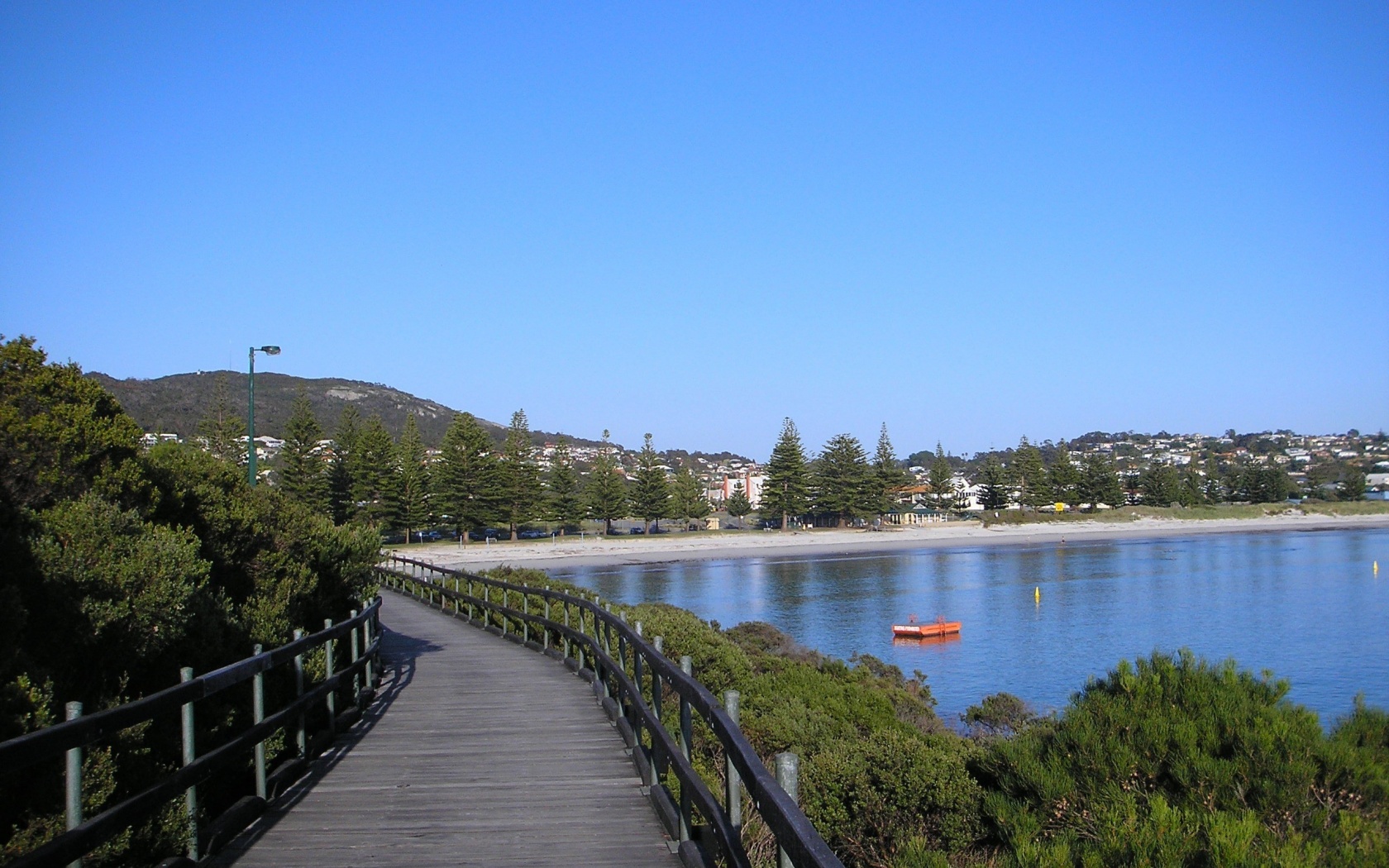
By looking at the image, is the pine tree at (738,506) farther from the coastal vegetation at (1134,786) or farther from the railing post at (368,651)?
the coastal vegetation at (1134,786)

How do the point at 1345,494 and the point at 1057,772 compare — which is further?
the point at 1345,494

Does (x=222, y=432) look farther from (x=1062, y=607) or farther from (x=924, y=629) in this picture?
(x=1062, y=607)

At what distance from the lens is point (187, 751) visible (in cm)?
562

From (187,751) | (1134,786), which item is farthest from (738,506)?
(187,751)

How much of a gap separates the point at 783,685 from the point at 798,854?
1378 centimetres

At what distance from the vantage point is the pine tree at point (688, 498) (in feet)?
326

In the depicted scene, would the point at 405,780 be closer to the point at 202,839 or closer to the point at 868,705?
the point at 202,839

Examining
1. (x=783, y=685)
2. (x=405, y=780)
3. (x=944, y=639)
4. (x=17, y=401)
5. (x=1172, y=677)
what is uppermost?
(x=17, y=401)

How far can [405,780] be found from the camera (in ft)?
24.6

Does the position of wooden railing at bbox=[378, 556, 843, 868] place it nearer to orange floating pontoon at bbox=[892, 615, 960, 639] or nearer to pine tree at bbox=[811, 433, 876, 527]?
orange floating pontoon at bbox=[892, 615, 960, 639]

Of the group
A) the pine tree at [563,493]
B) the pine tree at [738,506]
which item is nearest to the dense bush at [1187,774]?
the pine tree at [563,493]

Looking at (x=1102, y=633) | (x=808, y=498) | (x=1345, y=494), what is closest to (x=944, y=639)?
(x=1102, y=633)

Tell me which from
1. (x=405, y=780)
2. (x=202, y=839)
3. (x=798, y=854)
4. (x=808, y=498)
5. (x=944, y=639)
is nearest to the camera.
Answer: (x=798, y=854)

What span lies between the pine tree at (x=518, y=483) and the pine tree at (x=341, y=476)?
10.9m
